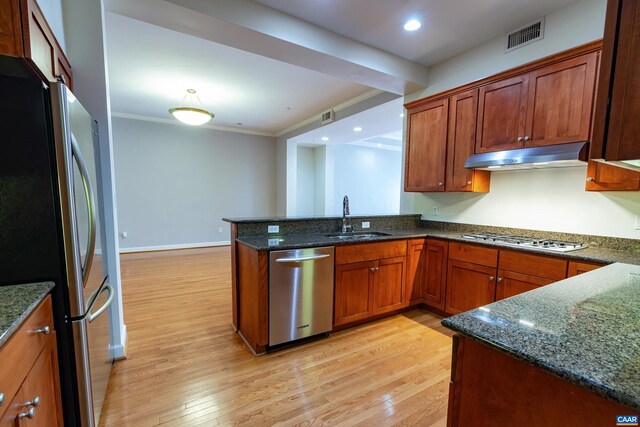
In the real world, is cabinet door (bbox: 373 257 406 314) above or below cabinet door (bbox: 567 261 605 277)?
below

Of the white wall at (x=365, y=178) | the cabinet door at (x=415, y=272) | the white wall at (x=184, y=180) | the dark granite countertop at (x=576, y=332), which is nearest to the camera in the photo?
the dark granite countertop at (x=576, y=332)

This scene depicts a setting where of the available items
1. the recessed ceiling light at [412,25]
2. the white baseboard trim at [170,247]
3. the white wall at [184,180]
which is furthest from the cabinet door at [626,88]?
the white baseboard trim at [170,247]

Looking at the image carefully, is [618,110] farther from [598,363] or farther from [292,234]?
[292,234]

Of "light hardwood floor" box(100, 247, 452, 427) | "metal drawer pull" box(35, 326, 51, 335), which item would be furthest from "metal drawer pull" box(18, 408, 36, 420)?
"light hardwood floor" box(100, 247, 452, 427)

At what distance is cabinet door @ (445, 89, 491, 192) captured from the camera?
9.41 ft

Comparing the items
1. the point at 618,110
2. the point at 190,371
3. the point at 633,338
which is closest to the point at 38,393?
the point at 190,371

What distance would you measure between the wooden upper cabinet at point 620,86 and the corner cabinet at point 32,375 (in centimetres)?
175

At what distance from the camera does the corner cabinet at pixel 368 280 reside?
258 cm

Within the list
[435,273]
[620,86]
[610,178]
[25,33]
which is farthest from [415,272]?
[25,33]

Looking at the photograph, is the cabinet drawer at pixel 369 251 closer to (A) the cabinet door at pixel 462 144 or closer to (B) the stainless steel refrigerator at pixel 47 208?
(A) the cabinet door at pixel 462 144

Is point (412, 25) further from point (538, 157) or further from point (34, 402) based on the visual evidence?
point (34, 402)

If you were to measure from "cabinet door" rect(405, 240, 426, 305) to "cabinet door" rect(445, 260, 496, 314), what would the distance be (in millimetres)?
300

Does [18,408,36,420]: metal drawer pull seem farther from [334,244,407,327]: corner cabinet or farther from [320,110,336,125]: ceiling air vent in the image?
[320,110,336,125]: ceiling air vent

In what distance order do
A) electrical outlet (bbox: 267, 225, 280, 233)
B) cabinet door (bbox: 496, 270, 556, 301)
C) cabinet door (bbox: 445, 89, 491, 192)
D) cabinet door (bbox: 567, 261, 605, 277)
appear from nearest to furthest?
cabinet door (bbox: 567, 261, 605, 277) < cabinet door (bbox: 496, 270, 556, 301) < electrical outlet (bbox: 267, 225, 280, 233) < cabinet door (bbox: 445, 89, 491, 192)
